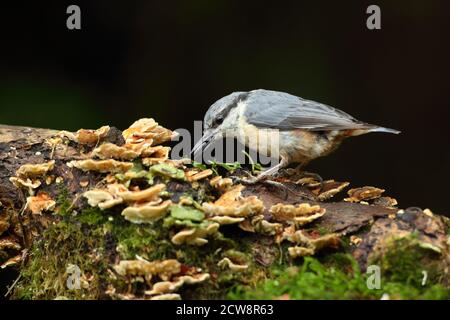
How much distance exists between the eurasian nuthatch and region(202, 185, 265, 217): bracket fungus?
3.38 ft

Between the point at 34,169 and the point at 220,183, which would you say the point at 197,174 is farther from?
the point at 34,169

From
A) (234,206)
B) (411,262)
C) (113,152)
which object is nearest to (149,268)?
(234,206)

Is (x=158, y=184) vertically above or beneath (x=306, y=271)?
above

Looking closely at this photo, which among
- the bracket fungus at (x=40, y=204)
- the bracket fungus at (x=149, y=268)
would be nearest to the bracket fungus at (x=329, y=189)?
the bracket fungus at (x=149, y=268)

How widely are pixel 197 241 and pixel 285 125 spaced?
1.64 metres

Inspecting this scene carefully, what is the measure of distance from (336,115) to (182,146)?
1079mm

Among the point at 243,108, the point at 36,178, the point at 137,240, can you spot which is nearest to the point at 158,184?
the point at 137,240

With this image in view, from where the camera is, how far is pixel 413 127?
23.5ft

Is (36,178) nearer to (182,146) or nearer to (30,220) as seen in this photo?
(30,220)

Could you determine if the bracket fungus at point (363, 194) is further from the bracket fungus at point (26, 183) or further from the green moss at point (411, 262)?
the bracket fungus at point (26, 183)

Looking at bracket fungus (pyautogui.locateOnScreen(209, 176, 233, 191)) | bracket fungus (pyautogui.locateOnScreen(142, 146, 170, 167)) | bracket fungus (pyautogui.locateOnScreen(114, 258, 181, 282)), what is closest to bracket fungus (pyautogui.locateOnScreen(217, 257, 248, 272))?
bracket fungus (pyautogui.locateOnScreen(114, 258, 181, 282))

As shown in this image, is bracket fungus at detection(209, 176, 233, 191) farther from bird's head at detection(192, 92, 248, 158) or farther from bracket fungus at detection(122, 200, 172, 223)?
bird's head at detection(192, 92, 248, 158)

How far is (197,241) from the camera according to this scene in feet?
10.3

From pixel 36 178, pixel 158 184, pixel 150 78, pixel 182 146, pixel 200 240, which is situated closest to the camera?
pixel 200 240
